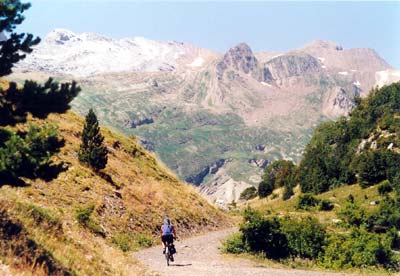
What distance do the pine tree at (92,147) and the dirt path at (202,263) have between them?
10048 millimetres

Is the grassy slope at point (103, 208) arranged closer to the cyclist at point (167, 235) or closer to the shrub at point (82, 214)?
the shrub at point (82, 214)

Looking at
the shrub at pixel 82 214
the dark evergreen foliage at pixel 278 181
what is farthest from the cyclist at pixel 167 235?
the dark evergreen foliage at pixel 278 181

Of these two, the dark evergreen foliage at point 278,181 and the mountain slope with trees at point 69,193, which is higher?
the dark evergreen foliage at point 278,181

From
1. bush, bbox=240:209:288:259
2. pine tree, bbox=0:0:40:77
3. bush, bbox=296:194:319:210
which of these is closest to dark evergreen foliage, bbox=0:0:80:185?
pine tree, bbox=0:0:40:77

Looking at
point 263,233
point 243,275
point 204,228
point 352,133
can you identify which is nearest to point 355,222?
point 204,228

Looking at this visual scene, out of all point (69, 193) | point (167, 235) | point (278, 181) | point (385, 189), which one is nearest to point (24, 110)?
point (167, 235)

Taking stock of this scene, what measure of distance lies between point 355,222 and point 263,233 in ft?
62.0

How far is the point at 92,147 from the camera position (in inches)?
1479

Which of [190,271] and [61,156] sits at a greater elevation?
[61,156]

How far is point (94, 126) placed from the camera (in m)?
37.4

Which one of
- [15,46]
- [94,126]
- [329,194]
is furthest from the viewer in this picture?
[329,194]

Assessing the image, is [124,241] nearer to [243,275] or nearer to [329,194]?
[243,275]

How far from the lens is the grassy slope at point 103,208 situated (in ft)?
52.2

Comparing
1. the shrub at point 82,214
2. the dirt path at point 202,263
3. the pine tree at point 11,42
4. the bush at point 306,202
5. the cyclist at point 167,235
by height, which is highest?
the pine tree at point 11,42
